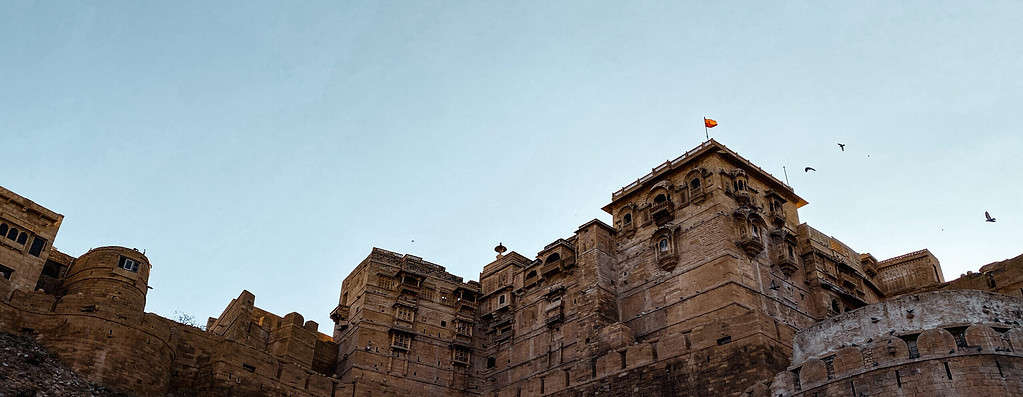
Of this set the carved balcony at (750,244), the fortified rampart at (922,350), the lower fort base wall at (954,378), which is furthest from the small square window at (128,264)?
the lower fort base wall at (954,378)

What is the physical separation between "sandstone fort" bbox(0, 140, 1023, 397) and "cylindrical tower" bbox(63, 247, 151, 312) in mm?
113

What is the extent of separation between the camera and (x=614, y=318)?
47.4 meters

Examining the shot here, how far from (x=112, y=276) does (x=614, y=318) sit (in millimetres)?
27355

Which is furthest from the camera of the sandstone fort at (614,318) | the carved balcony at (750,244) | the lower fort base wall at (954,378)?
the carved balcony at (750,244)

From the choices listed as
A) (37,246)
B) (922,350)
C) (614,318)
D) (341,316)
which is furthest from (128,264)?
(922,350)

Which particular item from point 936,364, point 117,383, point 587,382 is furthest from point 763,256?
point 117,383

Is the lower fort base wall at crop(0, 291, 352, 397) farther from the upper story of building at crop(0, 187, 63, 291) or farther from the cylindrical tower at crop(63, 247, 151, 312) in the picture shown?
the upper story of building at crop(0, 187, 63, 291)

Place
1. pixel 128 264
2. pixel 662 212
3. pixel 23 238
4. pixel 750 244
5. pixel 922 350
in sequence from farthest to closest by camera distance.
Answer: pixel 662 212 → pixel 750 244 → pixel 128 264 → pixel 23 238 → pixel 922 350

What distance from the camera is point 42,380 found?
31.5 m

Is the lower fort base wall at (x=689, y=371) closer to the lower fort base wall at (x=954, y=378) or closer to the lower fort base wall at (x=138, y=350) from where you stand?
the lower fort base wall at (x=954, y=378)

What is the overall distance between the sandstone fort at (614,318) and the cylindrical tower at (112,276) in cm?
11

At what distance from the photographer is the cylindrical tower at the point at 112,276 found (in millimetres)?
40503

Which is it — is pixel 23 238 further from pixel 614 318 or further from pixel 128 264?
pixel 614 318

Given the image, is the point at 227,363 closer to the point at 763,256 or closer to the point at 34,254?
the point at 34,254
